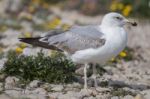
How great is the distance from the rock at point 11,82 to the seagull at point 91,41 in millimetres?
778

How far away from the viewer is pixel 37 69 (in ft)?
35.8

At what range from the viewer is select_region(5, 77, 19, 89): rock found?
10.4m

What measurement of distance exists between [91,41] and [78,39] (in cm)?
29

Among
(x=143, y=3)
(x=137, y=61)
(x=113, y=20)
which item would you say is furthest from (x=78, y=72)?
(x=143, y=3)

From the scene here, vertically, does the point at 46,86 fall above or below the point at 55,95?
above

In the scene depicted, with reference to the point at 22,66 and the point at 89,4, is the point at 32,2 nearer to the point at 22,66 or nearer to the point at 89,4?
the point at 89,4

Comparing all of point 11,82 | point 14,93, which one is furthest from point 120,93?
point 11,82

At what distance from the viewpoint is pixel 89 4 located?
2056 centimetres

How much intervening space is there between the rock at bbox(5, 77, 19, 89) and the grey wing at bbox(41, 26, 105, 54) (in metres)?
0.93

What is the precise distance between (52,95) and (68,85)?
786 millimetres

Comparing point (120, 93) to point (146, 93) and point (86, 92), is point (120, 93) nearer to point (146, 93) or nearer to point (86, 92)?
point (146, 93)

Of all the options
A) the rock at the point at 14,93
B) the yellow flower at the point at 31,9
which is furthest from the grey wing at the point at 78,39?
the yellow flower at the point at 31,9

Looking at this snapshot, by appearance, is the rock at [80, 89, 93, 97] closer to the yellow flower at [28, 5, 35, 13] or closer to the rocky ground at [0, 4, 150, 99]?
the rocky ground at [0, 4, 150, 99]

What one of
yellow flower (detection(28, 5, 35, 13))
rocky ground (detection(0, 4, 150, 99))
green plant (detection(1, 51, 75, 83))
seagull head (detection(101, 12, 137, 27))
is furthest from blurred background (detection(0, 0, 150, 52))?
seagull head (detection(101, 12, 137, 27))
